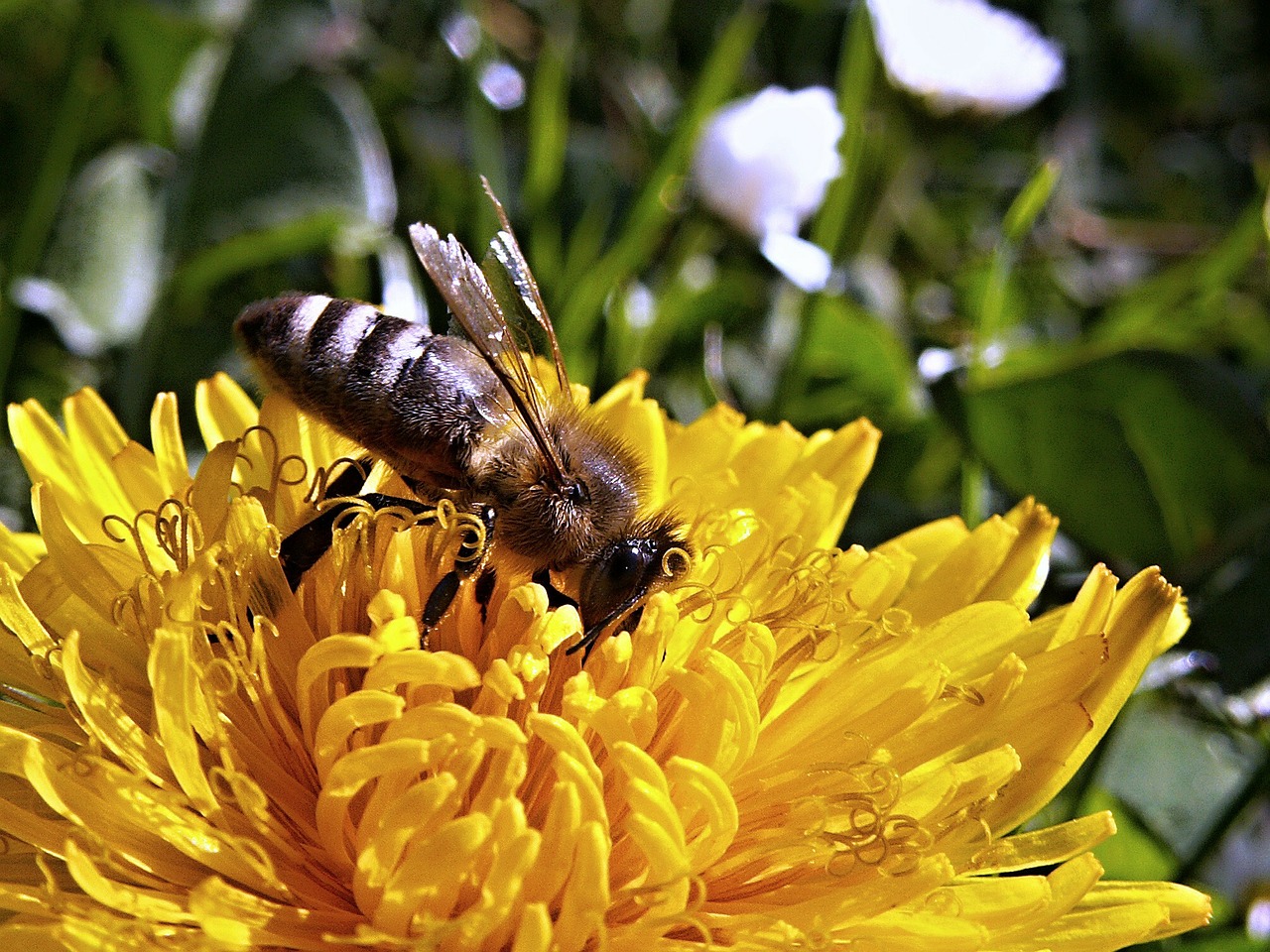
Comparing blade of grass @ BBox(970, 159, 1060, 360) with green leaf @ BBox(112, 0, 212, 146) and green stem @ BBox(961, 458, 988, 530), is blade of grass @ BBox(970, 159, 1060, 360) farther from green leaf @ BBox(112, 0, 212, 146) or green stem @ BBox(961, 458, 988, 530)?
green leaf @ BBox(112, 0, 212, 146)

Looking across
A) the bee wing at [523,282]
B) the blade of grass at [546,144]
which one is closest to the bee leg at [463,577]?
the bee wing at [523,282]

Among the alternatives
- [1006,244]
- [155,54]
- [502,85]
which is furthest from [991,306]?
[155,54]

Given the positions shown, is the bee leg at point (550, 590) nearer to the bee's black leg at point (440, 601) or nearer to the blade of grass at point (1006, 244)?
the bee's black leg at point (440, 601)

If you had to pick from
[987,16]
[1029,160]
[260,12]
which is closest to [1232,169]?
[1029,160]

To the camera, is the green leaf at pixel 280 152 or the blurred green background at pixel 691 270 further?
the green leaf at pixel 280 152

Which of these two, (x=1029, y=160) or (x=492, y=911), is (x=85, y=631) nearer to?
(x=492, y=911)

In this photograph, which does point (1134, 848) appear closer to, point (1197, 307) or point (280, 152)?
point (1197, 307)
